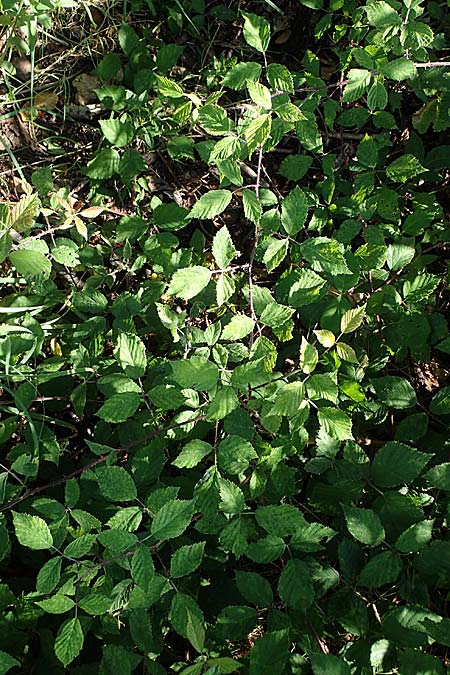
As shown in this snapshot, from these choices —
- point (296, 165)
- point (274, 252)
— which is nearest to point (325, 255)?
point (274, 252)

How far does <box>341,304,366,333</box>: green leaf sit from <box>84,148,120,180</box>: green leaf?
904 mm

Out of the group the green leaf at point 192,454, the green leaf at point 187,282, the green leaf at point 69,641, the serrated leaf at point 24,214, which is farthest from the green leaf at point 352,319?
the green leaf at point 69,641

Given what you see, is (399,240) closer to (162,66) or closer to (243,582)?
(162,66)

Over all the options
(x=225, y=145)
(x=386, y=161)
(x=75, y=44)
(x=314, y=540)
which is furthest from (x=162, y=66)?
(x=314, y=540)

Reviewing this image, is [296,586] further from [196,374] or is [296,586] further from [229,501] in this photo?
[196,374]

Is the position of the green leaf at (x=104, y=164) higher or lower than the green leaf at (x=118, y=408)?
higher

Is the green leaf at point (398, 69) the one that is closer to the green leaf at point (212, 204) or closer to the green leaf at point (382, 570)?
the green leaf at point (212, 204)

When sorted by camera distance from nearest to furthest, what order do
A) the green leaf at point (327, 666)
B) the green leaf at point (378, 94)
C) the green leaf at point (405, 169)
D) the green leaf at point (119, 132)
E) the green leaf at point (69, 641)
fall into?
the green leaf at point (327, 666)
the green leaf at point (69, 641)
the green leaf at point (378, 94)
the green leaf at point (405, 169)
the green leaf at point (119, 132)

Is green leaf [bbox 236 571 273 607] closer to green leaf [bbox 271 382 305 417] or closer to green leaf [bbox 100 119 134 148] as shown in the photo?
green leaf [bbox 271 382 305 417]

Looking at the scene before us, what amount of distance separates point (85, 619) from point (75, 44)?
6.25 ft

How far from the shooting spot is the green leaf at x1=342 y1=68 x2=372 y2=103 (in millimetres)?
1805

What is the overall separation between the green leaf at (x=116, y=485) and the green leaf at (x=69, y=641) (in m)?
0.28

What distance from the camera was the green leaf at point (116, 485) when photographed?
156cm

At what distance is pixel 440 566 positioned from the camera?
1.52m
